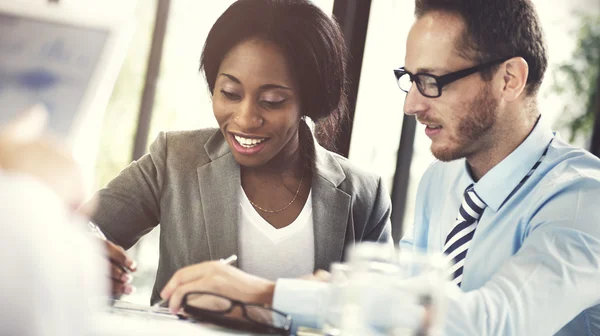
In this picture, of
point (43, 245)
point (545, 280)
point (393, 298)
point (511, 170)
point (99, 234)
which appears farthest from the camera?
point (511, 170)

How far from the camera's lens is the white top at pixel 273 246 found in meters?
1.63

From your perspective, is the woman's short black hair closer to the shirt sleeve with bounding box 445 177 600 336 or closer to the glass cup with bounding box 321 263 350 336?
the shirt sleeve with bounding box 445 177 600 336

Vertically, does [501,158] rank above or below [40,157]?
above

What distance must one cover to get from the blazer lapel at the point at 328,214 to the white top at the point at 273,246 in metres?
0.02

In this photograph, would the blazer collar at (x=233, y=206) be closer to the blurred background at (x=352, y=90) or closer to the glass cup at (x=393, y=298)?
the blurred background at (x=352, y=90)

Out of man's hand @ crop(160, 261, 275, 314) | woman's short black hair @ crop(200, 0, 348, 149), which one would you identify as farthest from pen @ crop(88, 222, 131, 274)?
woman's short black hair @ crop(200, 0, 348, 149)

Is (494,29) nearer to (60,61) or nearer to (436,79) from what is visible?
(436,79)

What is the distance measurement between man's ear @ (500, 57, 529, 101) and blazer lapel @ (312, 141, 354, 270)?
48 centimetres

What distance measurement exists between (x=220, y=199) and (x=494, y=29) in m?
0.80

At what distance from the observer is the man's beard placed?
5.27 feet

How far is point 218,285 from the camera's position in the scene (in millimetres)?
1102

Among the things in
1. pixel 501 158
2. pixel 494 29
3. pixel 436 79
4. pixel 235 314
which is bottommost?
pixel 235 314

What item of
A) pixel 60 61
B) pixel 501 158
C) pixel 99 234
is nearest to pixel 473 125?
pixel 501 158

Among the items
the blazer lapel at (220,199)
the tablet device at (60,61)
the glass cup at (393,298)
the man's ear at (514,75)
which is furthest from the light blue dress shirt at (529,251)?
the tablet device at (60,61)
